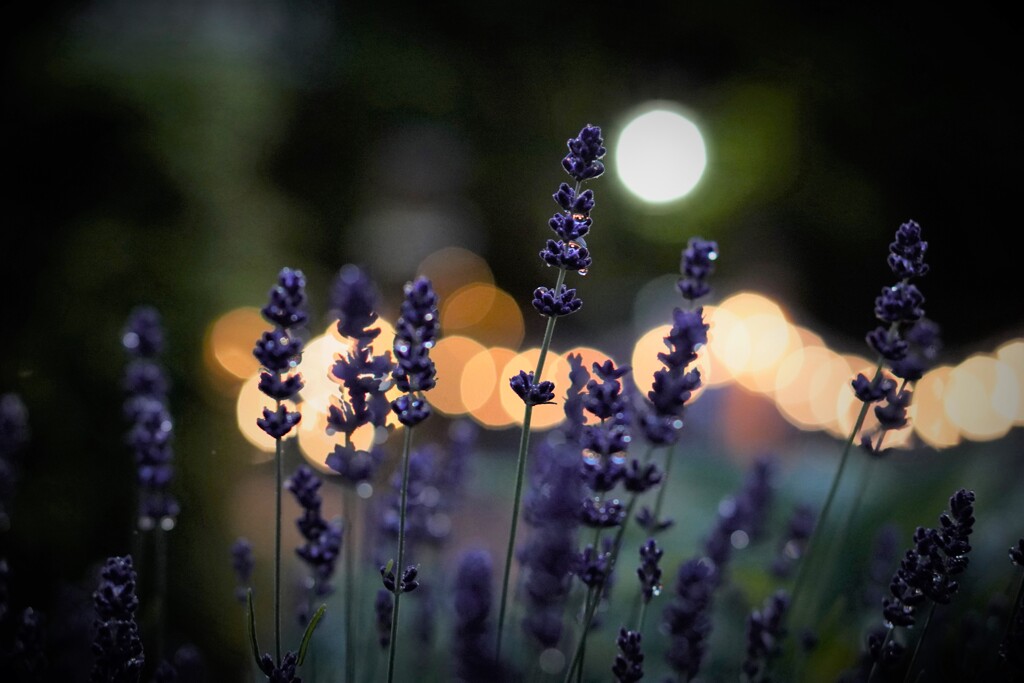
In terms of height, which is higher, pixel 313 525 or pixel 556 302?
pixel 556 302

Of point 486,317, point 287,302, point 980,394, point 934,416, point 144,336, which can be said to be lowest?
point 486,317

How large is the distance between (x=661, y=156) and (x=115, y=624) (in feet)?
14.6

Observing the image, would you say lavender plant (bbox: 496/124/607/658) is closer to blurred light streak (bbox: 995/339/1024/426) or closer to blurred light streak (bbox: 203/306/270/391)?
blurred light streak (bbox: 203/306/270/391)

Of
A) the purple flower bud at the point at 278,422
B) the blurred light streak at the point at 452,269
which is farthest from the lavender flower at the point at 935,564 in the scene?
the blurred light streak at the point at 452,269

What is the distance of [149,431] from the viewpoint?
60.0 inches

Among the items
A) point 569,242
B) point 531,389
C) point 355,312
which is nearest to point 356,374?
point 355,312

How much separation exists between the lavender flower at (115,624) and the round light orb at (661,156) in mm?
4234

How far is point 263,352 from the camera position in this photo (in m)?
1.10

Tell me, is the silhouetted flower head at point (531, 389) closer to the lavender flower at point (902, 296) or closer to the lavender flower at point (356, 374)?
the lavender flower at point (356, 374)

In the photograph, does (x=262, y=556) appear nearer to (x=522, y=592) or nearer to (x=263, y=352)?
(x=522, y=592)

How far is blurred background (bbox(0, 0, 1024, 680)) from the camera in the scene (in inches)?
114

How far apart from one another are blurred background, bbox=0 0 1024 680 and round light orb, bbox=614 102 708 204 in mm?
45

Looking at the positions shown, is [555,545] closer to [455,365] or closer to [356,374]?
[356,374]

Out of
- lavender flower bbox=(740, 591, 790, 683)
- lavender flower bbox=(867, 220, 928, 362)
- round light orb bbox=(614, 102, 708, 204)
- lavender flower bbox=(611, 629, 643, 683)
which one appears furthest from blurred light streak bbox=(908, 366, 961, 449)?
lavender flower bbox=(611, 629, 643, 683)
